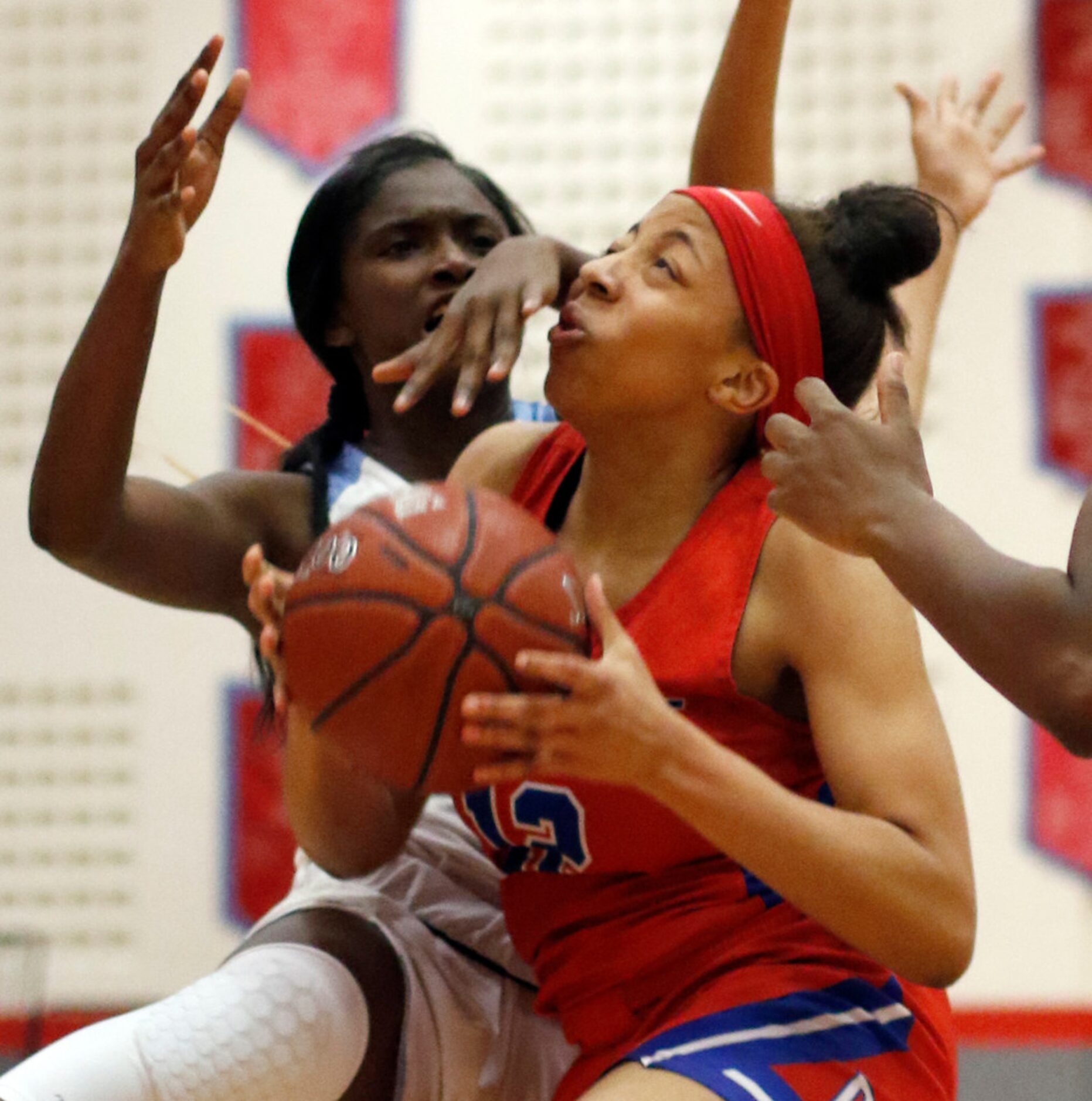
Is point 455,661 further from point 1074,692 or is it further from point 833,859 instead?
point 1074,692

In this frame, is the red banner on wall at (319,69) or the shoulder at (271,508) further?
the red banner on wall at (319,69)

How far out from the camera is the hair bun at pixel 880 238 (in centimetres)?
165

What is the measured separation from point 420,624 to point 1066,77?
8.94 feet

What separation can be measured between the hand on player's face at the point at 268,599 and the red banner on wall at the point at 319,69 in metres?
2.27

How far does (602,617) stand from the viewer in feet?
4.20

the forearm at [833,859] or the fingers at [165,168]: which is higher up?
the fingers at [165,168]

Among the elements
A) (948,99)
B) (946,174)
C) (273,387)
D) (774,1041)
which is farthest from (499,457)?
(273,387)

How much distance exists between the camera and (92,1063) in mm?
1519

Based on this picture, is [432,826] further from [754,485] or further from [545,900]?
[754,485]

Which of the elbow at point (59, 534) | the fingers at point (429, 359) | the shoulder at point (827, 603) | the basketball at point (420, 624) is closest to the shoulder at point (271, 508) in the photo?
the elbow at point (59, 534)

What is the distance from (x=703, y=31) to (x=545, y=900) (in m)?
2.44

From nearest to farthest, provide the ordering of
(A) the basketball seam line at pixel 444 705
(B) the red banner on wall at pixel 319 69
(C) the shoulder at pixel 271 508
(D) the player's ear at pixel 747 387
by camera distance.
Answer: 1. (A) the basketball seam line at pixel 444 705
2. (D) the player's ear at pixel 747 387
3. (C) the shoulder at pixel 271 508
4. (B) the red banner on wall at pixel 319 69

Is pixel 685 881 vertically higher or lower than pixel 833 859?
lower

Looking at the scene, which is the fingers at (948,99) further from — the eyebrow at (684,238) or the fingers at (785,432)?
the fingers at (785,432)
